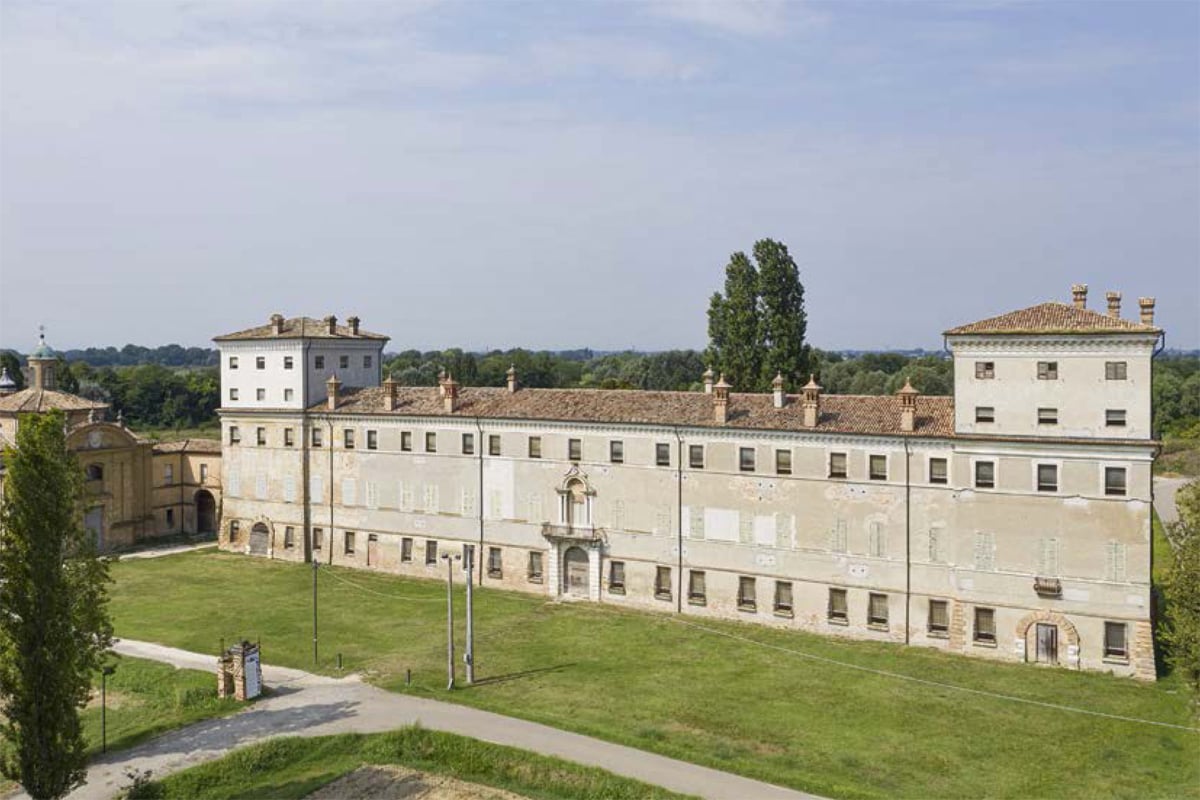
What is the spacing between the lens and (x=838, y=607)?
1914 inches

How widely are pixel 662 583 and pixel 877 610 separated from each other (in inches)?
444

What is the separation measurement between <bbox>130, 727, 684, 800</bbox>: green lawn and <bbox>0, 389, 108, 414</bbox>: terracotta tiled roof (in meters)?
42.0

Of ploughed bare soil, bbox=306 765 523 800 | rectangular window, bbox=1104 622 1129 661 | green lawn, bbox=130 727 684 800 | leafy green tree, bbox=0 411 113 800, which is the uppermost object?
leafy green tree, bbox=0 411 113 800

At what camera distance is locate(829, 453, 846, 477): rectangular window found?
4859 centimetres

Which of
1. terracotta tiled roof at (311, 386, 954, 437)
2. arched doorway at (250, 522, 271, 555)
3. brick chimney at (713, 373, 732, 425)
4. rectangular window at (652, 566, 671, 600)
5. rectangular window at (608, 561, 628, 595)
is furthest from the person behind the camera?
arched doorway at (250, 522, 271, 555)

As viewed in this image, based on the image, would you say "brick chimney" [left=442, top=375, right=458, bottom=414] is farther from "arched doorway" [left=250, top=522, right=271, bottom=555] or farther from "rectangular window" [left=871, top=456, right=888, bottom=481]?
"rectangular window" [left=871, top=456, right=888, bottom=481]

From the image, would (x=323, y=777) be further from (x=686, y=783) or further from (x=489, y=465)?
(x=489, y=465)

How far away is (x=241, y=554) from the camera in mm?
67500

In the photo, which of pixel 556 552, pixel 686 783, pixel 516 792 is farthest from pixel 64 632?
pixel 556 552

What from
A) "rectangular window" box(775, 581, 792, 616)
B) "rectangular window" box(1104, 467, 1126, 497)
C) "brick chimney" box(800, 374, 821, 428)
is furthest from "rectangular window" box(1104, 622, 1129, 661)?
"brick chimney" box(800, 374, 821, 428)

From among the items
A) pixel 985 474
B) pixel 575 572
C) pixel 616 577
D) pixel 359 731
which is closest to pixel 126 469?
pixel 575 572

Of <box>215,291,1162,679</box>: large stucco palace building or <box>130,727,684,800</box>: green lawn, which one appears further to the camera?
<box>215,291,1162,679</box>: large stucco palace building

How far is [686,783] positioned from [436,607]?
1001 inches

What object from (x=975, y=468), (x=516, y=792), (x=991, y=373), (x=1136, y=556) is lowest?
(x=516, y=792)
